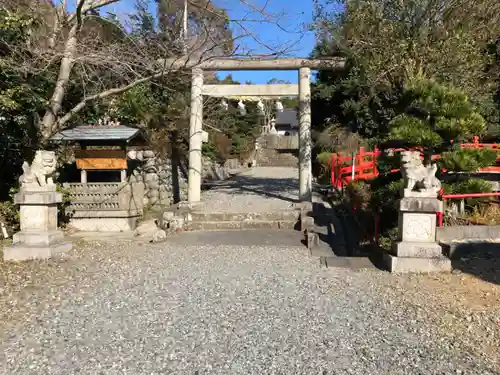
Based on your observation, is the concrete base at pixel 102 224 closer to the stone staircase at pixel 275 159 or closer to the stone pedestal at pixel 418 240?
the stone pedestal at pixel 418 240

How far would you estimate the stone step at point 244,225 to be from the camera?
8.96m

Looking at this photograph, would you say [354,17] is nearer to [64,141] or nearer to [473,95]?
[473,95]

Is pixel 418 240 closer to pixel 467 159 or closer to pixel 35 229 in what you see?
pixel 467 159

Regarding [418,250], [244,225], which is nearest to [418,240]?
[418,250]

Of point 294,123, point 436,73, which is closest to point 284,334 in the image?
point 436,73

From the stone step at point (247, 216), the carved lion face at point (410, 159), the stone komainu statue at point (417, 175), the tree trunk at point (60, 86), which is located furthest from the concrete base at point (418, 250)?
the tree trunk at point (60, 86)

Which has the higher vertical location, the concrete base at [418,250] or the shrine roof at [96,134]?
the shrine roof at [96,134]

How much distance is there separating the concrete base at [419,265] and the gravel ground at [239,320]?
21cm

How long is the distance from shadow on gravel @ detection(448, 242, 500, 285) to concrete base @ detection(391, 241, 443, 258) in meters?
0.38

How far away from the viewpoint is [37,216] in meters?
6.44

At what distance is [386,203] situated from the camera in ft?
22.9

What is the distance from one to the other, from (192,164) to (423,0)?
19.6 feet

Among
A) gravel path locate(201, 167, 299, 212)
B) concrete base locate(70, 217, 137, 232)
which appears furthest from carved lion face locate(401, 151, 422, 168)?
concrete base locate(70, 217, 137, 232)

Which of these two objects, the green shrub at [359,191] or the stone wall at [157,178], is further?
the stone wall at [157,178]
